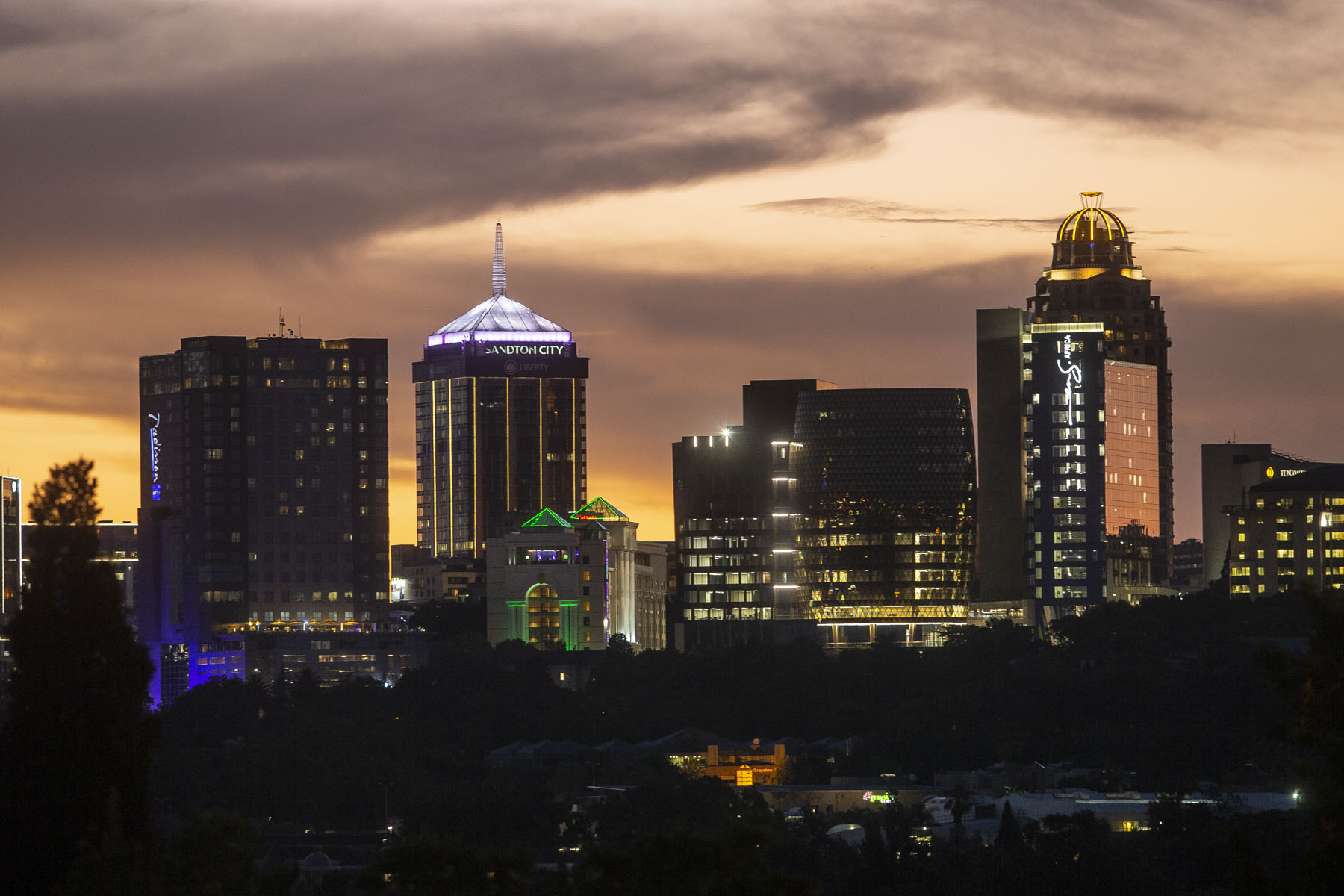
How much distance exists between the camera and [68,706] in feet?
222

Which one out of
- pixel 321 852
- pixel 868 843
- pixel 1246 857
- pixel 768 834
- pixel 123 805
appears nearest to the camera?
pixel 1246 857

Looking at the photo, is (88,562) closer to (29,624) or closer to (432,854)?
(29,624)

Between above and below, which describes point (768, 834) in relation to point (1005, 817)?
above

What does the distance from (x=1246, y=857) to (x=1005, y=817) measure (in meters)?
137

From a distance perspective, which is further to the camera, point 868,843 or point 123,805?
point 868,843

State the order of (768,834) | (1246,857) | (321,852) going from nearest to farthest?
(1246,857) → (768,834) → (321,852)

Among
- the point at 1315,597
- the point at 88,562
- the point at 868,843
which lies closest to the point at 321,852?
the point at 868,843

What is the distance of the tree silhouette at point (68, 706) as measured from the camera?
66.6 meters

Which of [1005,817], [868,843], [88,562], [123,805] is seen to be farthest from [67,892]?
[1005,817]

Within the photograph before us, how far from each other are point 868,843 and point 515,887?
120 metres

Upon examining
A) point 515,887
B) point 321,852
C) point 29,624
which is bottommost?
point 321,852

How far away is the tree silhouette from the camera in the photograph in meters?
66.6

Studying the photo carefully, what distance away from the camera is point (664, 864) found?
61062mm

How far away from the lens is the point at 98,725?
222 feet
